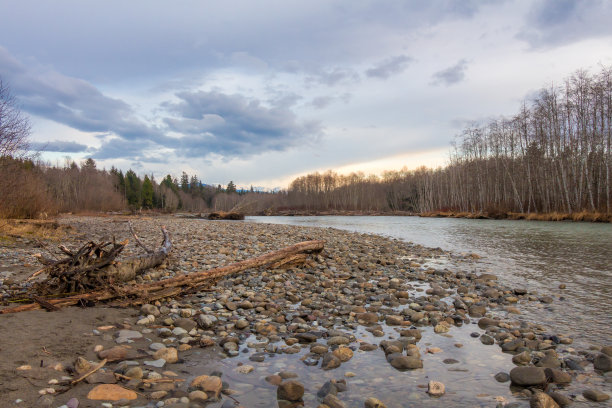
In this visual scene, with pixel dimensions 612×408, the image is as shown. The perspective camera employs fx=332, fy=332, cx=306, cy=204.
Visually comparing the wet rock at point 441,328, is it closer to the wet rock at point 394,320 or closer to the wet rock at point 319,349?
the wet rock at point 394,320

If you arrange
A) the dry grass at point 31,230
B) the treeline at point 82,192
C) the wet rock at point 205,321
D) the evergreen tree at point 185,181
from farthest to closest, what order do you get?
1. the evergreen tree at point 185,181
2. the treeline at point 82,192
3. the dry grass at point 31,230
4. the wet rock at point 205,321

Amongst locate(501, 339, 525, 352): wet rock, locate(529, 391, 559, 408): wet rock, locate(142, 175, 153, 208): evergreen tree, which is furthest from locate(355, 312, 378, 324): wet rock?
locate(142, 175, 153, 208): evergreen tree

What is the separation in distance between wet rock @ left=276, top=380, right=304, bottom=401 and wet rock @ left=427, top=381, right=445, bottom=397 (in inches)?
55.8

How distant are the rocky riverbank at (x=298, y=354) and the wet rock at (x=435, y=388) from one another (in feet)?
0.04

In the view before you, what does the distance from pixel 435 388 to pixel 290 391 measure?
63.7 inches

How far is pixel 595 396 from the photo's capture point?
3.47 meters

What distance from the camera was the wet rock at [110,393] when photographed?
3185 mm

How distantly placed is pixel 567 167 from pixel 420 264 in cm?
3928

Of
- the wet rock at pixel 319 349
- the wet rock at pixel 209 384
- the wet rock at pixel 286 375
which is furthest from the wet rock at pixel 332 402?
the wet rock at pixel 319 349

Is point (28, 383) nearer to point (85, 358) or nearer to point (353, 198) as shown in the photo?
point (85, 358)

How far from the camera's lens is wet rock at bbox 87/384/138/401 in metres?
3.19

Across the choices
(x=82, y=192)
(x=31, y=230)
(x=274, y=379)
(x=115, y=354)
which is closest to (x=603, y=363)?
(x=274, y=379)

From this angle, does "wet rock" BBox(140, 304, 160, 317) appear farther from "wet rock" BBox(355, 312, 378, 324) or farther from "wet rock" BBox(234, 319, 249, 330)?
"wet rock" BBox(355, 312, 378, 324)

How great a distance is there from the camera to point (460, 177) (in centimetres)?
6562
